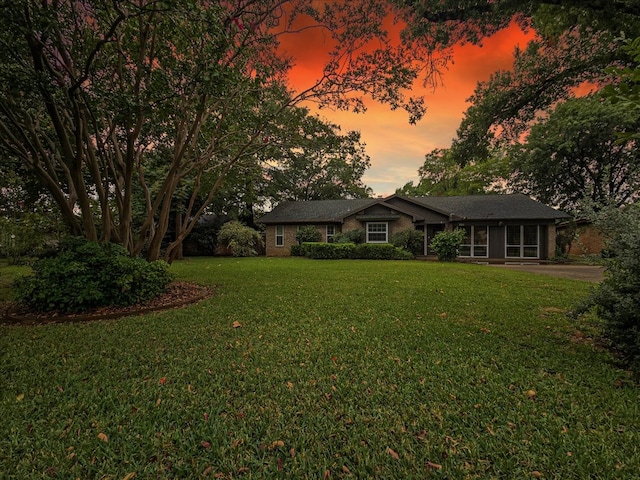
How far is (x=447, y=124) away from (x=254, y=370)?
15.0m

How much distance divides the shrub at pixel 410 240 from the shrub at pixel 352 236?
2.30 metres

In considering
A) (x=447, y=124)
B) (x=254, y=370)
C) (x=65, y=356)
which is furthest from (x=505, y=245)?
(x=65, y=356)

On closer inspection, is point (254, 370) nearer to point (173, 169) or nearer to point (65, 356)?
point (65, 356)

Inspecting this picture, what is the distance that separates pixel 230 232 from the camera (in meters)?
20.3

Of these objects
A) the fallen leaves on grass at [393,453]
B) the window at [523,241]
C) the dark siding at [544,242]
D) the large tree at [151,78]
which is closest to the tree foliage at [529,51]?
the large tree at [151,78]

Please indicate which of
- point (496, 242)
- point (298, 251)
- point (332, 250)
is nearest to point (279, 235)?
point (298, 251)

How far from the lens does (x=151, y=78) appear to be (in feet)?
15.7

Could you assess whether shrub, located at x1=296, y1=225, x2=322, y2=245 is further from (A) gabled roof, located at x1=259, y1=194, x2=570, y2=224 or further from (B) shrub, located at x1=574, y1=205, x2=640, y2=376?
(B) shrub, located at x1=574, y1=205, x2=640, y2=376

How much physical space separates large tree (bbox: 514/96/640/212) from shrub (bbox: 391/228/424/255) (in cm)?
1103

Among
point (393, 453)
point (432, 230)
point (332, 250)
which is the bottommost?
point (393, 453)

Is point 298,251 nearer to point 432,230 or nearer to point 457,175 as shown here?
point 432,230

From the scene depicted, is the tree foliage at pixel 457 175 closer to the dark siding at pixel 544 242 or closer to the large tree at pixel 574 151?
the large tree at pixel 574 151

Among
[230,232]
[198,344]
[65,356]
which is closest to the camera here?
[65,356]

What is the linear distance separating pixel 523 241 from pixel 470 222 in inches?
134
